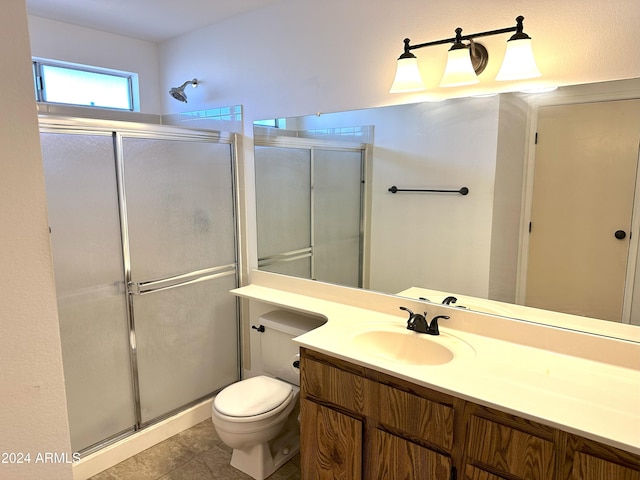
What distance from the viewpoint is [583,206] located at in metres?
1.69

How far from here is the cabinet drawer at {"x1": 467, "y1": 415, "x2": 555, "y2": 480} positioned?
4.19 ft

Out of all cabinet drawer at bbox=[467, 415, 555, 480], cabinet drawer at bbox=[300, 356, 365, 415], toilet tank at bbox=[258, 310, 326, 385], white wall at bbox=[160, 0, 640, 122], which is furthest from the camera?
toilet tank at bbox=[258, 310, 326, 385]

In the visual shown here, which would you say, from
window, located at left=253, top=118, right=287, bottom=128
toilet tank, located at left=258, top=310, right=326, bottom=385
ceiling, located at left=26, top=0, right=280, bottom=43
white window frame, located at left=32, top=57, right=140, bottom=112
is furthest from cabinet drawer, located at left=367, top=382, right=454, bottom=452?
white window frame, located at left=32, top=57, right=140, bottom=112

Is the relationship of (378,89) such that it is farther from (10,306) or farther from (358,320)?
(10,306)

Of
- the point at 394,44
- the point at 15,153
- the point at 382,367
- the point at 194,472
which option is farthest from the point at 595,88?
the point at 194,472

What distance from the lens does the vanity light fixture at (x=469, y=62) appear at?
1.64 meters

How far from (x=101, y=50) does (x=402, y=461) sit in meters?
3.15

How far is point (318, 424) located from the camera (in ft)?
5.94

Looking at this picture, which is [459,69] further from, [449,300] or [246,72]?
[246,72]

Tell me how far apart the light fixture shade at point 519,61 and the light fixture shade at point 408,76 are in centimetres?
39

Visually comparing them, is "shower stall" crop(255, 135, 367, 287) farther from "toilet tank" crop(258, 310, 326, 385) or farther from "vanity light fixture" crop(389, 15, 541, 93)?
"vanity light fixture" crop(389, 15, 541, 93)

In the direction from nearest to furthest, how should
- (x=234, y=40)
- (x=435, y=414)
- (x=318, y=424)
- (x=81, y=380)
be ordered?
(x=435, y=414)
(x=318, y=424)
(x=81, y=380)
(x=234, y=40)

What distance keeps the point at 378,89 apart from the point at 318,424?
165 centimetres

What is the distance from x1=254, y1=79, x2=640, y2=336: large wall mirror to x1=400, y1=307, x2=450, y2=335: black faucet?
0.21m
